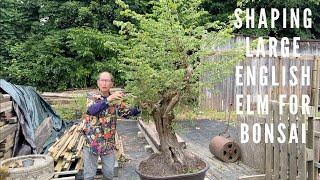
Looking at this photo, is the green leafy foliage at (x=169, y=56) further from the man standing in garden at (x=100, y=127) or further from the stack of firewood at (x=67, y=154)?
the stack of firewood at (x=67, y=154)

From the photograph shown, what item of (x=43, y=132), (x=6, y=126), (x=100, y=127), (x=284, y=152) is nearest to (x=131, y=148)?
(x=43, y=132)

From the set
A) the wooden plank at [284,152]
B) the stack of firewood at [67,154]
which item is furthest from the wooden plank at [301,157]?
the stack of firewood at [67,154]

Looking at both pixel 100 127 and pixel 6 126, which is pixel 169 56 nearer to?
pixel 100 127

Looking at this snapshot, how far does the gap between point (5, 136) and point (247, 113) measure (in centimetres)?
383

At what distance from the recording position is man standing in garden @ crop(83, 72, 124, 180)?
4.06 metres

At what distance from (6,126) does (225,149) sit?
3598 millimetres

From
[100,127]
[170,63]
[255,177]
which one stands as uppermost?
[170,63]

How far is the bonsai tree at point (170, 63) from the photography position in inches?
133

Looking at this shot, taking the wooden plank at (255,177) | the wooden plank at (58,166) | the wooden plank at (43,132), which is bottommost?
the wooden plank at (255,177)

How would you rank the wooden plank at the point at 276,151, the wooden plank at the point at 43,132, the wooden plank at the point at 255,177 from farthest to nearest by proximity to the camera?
the wooden plank at the point at 43,132 → the wooden plank at the point at 255,177 → the wooden plank at the point at 276,151

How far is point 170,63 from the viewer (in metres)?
3.51

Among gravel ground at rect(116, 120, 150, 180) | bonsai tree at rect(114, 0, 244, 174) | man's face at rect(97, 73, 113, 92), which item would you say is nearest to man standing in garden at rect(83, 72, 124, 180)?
man's face at rect(97, 73, 113, 92)

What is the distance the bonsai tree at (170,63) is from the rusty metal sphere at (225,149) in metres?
2.16

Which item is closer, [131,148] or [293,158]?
[293,158]
